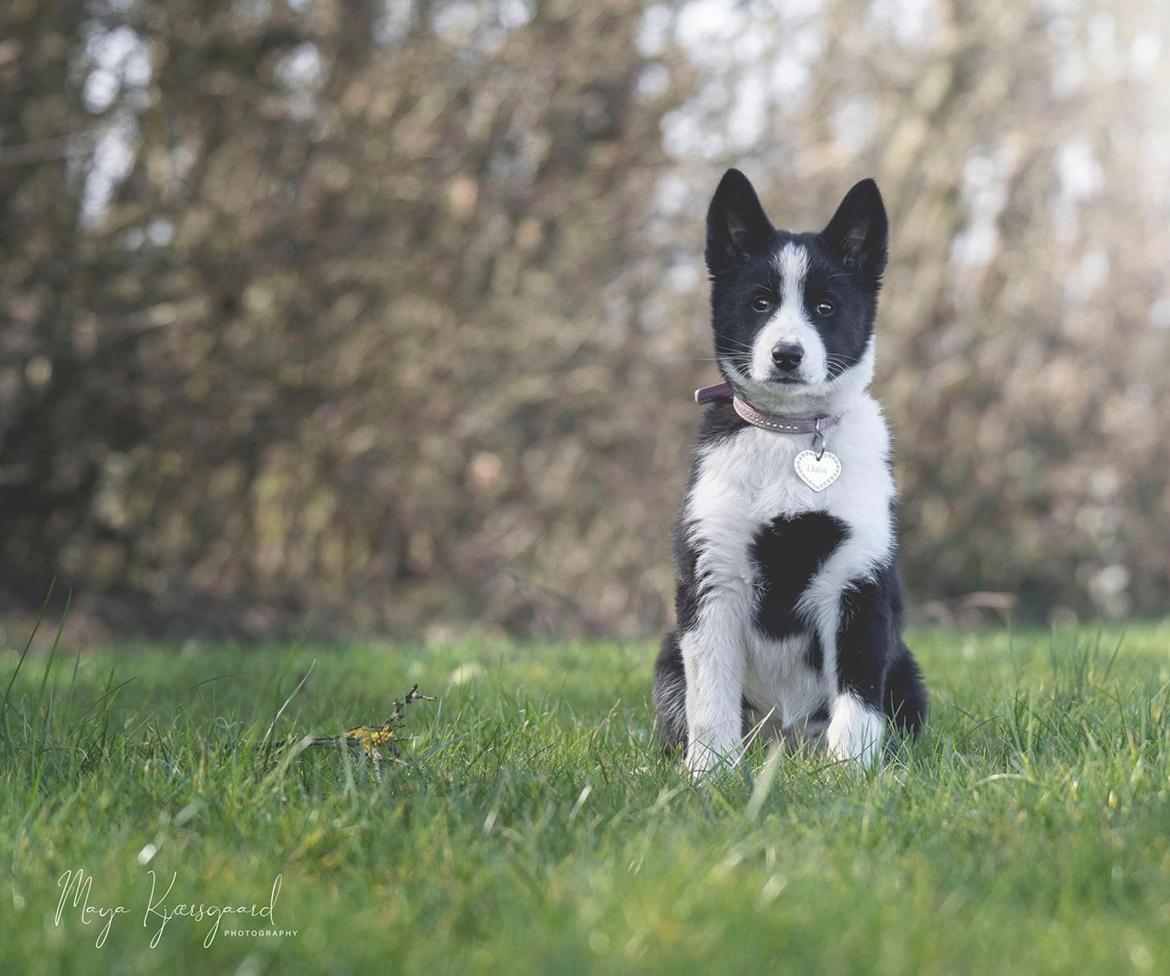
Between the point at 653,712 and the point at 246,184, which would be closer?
the point at 653,712

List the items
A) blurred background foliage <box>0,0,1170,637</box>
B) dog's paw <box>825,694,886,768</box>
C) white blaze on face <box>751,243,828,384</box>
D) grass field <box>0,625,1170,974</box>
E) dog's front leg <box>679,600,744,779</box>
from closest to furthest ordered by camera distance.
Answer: grass field <box>0,625,1170,974</box> → dog's paw <box>825,694,886,768</box> → dog's front leg <box>679,600,744,779</box> → white blaze on face <box>751,243,828,384</box> → blurred background foliage <box>0,0,1170,637</box>

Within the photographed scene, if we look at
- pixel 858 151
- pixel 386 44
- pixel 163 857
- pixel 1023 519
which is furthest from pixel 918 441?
pixel 163 857

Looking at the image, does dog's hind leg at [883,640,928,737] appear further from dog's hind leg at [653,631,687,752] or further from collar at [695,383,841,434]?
collar at [695,383,841,434]

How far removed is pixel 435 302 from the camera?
26.7 feet

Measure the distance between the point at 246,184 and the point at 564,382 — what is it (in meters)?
2.24

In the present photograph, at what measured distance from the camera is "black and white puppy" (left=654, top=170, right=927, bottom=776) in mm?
3375

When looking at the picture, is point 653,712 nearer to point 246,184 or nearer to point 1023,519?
point 246,184

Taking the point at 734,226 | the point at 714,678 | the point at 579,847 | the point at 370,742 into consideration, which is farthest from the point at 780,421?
the point at 579,847

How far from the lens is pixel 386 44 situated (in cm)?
787

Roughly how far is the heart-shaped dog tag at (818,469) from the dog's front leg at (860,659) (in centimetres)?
27

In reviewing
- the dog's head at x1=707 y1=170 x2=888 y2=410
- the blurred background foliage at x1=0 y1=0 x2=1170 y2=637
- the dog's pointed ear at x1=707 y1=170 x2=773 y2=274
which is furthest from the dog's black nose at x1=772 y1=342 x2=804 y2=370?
the blurred background foliage at x1=0 y1=0 x2=1170 y2=637

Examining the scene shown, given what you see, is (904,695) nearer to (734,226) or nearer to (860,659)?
(860,659)

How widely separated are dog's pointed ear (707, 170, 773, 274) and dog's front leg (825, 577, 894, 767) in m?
1.01

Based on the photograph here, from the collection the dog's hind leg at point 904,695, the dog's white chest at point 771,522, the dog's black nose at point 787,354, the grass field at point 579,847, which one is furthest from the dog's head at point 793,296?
the grass field at point 579,847
